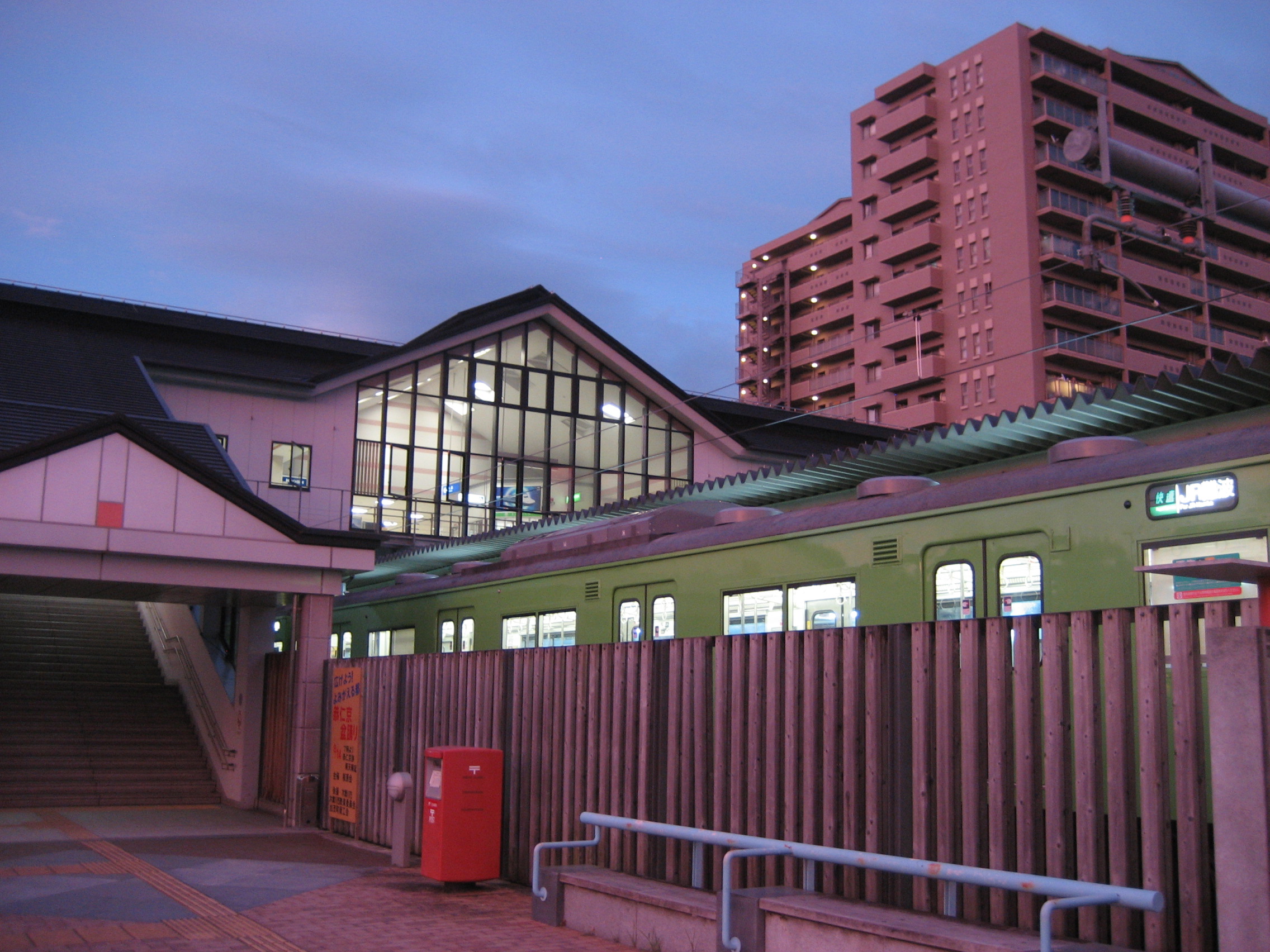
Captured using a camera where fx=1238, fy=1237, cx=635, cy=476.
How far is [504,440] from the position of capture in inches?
1417

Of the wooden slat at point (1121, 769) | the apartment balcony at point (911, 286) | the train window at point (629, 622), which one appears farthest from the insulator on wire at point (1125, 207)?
the apartment balcony at point (911, 286)

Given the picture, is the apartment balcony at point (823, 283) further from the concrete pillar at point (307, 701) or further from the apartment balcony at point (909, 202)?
the concrete pillar at point (307, 701)

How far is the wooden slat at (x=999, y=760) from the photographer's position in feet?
18.6

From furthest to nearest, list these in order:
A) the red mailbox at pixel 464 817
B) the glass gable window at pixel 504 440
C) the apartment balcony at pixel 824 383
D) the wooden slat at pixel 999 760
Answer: the apartment balcony at pixel 824 383 < the glass gable window at pixel 504 440 < the red mailbox at pixel 464 817 < the wooden slat at pixel 999 760

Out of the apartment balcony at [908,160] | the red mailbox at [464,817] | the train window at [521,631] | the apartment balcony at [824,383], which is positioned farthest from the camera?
the apartment balcony at [824,383]

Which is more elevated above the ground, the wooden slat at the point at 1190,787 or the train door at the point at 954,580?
the train door at the point at 954,580

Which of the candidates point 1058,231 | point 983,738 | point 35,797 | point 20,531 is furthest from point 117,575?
point 1058,231

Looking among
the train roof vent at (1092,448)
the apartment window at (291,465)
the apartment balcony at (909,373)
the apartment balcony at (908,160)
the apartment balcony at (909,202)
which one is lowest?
the train roof vent at (1092,448)

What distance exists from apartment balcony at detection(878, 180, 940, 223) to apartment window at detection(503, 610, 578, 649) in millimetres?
50913

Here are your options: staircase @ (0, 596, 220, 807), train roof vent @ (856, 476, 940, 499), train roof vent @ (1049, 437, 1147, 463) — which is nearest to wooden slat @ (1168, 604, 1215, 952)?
train roof vent @ (1049, 437, 1147, 463)

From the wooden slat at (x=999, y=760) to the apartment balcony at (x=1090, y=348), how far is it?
52.7 metres

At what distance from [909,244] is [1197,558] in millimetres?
56636

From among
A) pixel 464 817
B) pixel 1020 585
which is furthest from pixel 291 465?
pixel 1020 585

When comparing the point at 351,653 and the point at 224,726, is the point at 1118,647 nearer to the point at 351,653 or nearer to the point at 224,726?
the point at 224,726
